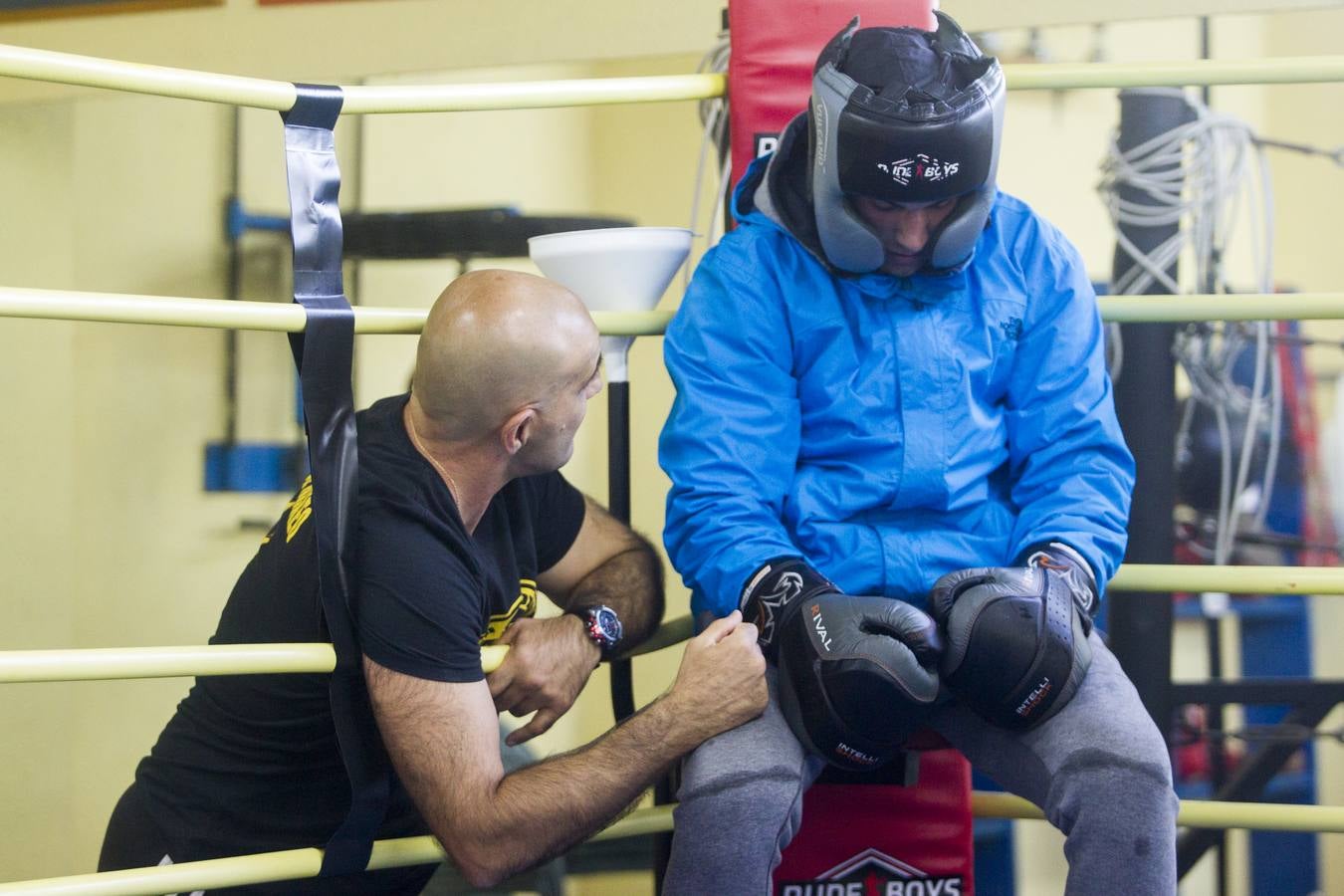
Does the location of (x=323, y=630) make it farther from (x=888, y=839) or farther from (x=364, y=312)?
(x=888, y=839)

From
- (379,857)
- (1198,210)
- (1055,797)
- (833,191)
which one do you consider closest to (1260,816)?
(1055,797)

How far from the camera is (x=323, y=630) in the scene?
55.6 inches

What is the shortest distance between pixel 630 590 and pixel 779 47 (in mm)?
704

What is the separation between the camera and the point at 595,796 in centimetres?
137

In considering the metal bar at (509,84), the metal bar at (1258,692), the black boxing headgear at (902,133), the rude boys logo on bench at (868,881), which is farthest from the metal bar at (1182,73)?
the metal bar at (1258,692)

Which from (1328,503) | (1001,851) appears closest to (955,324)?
(1001,851)

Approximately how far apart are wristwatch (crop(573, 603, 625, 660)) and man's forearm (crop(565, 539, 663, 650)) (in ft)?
0.06

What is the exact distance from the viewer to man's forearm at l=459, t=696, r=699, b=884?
4.41 ft

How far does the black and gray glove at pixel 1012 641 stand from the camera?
129 cm

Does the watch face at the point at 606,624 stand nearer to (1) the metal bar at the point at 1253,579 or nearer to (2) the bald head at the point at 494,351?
(2) the bald head at the point at 494,351

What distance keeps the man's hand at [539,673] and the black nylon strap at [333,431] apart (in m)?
0.15

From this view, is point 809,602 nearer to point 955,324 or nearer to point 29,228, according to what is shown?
point 955,324

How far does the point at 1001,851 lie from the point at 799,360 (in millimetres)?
2425

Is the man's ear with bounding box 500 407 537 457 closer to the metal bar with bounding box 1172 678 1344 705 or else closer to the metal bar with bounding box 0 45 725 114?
the metal bar with bounding box 0 45 725 114
